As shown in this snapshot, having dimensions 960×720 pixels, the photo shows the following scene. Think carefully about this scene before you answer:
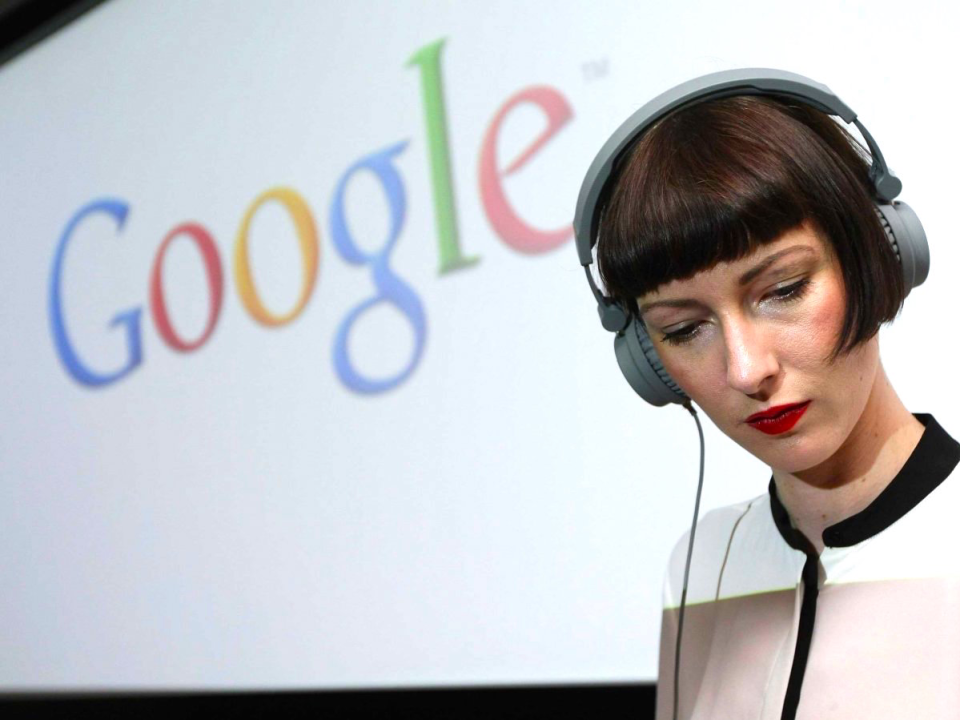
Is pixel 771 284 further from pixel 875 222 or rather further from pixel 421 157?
pixel 421 157

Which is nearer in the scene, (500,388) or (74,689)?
(500,388)

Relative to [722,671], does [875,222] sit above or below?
above

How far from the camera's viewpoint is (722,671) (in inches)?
34.2

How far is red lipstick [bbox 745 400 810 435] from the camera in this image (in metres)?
0.70

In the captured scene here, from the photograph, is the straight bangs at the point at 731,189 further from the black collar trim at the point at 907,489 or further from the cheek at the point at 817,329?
the black collar trim at the point at 907,489

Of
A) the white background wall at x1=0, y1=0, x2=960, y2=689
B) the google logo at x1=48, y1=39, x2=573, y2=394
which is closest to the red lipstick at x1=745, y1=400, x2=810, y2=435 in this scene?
the white background wall at x1=0, y1=0, x2=960, y2=689

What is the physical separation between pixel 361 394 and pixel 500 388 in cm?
32

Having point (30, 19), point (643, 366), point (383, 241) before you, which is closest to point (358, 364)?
point (383, 241)

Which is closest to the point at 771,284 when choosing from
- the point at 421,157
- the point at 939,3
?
the point at 939,3

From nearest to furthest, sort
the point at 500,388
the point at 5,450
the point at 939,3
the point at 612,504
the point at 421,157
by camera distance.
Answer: the point at 939,3 < the point at 612,504 < the point at 500,388 < the point at 421,157 < the point at 5,450

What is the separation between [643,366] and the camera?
81cm

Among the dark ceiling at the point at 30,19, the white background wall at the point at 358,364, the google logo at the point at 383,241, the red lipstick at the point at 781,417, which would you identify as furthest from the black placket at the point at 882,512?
the dark ceiling at the point at 30,19

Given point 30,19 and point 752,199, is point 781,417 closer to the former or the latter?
point 752,199

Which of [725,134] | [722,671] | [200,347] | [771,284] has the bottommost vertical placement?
[722,671]
